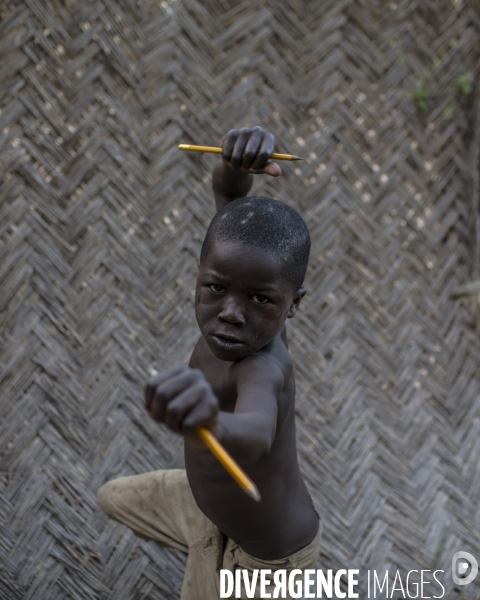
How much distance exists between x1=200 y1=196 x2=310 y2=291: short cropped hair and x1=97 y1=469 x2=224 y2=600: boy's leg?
0.62 meters

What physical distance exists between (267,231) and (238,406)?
0.32m

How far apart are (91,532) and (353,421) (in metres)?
0.92

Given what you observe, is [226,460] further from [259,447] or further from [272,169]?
[272,169]

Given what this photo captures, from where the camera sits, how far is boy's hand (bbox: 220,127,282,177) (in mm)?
1391

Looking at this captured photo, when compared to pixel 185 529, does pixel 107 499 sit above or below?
above

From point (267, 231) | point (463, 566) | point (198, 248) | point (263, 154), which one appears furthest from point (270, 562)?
point (198, 248)

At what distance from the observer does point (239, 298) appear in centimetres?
125

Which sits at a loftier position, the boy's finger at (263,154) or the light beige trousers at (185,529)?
the boy's finger at (263,154)

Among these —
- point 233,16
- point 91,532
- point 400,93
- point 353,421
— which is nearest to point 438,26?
point 400,93

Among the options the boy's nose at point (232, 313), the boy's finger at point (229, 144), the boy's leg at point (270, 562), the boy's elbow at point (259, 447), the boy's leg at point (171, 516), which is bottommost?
the boy's leg at point (270, 562)

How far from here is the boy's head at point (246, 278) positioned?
1237mm

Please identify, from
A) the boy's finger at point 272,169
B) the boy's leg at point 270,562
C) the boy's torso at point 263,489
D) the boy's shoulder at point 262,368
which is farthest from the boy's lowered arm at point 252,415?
the boy's leg at point 270,562

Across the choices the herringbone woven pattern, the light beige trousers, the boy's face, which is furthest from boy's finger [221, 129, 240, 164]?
the herringbone woven pattern

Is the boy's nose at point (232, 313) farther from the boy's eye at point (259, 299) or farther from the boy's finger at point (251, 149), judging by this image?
the boy's finger at point (251, 149)
